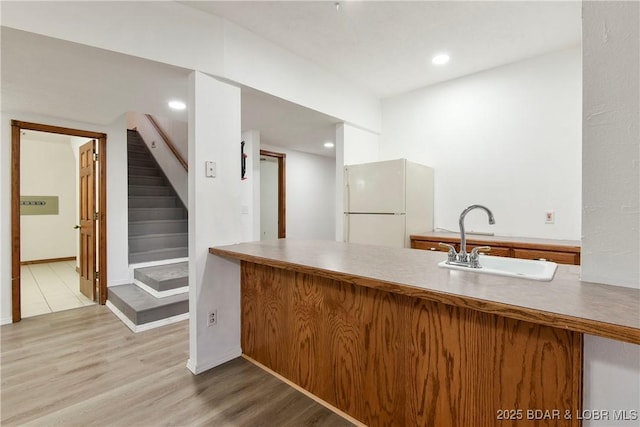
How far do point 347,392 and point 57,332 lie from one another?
2826mm

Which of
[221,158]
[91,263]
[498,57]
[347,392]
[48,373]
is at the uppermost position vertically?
[498,57]

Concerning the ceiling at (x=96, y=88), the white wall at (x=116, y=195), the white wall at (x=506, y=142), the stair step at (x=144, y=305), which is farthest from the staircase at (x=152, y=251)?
the white wall at (x=506, y=142)

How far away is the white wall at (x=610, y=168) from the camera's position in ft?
2.99

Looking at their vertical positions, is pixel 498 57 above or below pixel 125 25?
above

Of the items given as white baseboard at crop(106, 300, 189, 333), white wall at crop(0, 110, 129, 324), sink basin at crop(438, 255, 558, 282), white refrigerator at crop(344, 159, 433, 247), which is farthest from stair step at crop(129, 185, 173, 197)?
sink basin at crop(438, 255, 558, 282)

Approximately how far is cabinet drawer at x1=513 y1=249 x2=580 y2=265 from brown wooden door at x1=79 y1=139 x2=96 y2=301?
4.54 metres

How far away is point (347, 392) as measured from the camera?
1.62 meters

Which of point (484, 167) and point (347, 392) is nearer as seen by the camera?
point (347, 392)

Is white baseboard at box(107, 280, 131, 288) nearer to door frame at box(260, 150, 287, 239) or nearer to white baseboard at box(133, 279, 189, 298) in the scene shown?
white baseboard at box(133, 279, 189, 298)

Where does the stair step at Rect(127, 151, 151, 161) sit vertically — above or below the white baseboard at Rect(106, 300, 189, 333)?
above

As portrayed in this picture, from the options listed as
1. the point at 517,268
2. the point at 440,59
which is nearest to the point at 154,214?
the point at 440,59

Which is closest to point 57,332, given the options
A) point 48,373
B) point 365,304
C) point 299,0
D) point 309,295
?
point 48,373

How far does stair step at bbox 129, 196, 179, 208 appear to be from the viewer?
459 cm

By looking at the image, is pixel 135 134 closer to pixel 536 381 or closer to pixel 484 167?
pixel 484 167
